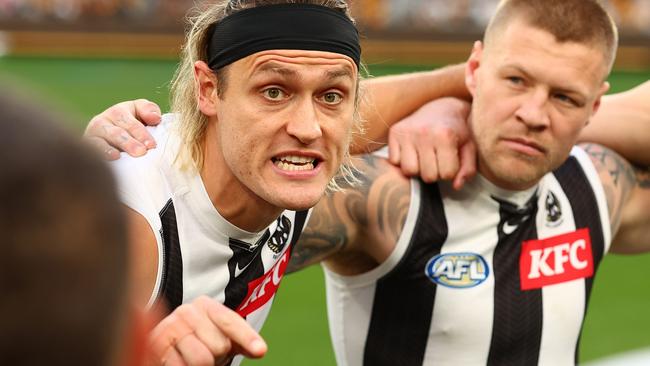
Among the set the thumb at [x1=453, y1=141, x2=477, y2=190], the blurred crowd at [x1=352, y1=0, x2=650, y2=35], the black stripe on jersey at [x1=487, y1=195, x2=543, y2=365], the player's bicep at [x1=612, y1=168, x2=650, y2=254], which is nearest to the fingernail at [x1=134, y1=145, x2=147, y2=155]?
the thumb at [x1=453, y1=141, x2=477, y2=190]

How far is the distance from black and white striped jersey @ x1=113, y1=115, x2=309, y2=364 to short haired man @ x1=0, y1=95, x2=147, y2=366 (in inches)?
68.1

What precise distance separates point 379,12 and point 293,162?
17.5 metres

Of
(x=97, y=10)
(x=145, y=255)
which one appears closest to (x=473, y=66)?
(x=145, y=255)

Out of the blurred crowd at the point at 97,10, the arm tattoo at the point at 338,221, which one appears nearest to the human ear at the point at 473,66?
the arm tattoo at the point at 338,221

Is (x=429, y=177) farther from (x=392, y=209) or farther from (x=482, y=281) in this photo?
(x=482, y=281)

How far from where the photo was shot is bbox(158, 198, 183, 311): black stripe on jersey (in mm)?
2617

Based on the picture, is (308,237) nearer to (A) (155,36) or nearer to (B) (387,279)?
(B) (387,279)

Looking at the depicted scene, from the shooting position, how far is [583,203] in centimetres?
363

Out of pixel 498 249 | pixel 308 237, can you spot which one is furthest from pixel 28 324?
pixel 498 249

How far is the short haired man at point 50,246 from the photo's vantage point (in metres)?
0.76

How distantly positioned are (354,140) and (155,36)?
1633cm

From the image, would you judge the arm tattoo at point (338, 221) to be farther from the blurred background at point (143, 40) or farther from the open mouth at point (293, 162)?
the blurred background at point (143, 40)

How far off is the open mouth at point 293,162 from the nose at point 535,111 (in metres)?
0.88

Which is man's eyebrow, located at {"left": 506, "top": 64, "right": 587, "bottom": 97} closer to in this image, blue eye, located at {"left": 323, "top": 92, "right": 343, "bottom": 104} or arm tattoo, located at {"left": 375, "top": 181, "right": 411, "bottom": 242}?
arm tattoo, located at {"left": 375, "top": 181, "right": 411, "bottom": 242}
